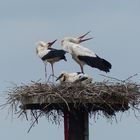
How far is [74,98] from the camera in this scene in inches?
352

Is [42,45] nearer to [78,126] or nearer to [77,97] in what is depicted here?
[77,97]

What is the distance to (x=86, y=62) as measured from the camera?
11.3 m

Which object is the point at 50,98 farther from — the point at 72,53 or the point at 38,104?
the point at 72,53

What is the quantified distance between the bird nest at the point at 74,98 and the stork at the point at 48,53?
164 cm

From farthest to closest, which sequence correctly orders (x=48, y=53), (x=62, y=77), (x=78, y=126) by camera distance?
(x=48, y=53) < (x=62, y=77) < (x=78, y=126)

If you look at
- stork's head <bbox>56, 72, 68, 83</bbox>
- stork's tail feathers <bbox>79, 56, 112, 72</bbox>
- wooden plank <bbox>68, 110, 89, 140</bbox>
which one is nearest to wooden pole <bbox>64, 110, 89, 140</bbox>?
wooden plank <bbox>68, 110, 89, 140</bbox>

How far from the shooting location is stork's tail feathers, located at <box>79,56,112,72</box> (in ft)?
35.3

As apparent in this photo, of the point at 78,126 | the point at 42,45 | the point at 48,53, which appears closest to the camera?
the point at 78,126

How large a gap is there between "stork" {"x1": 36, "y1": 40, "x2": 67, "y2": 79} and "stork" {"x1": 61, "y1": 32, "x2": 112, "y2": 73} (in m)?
0.26

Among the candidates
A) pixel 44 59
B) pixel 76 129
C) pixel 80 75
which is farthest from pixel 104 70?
pixel 76 129

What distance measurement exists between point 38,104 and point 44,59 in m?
2.58

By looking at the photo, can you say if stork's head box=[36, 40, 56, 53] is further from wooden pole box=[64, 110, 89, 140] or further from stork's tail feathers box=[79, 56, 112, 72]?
wooden pole box=[64, 110, 89, 140]

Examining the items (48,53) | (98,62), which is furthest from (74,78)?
(48,53)

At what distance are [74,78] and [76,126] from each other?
1.76 metres
